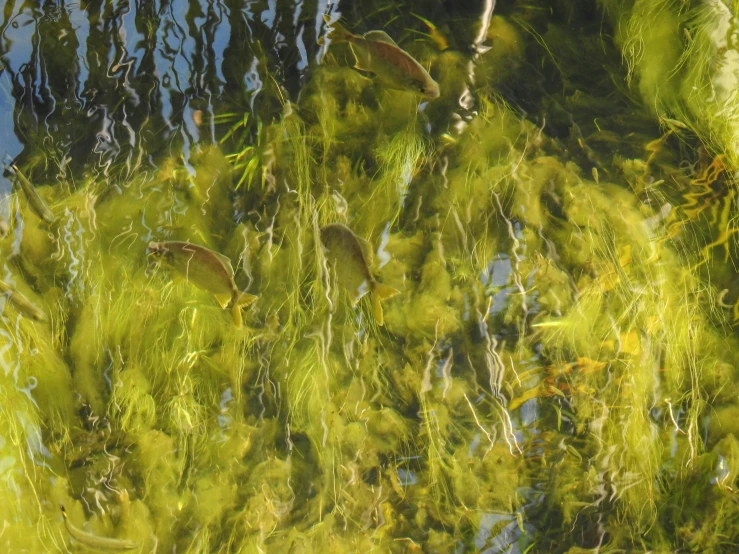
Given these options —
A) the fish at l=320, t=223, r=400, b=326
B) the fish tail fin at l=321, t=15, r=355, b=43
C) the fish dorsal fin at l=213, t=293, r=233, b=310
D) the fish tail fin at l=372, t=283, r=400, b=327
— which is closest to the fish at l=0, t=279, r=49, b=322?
the fish dorsal fin at l=213, t=293, r=233, b=310

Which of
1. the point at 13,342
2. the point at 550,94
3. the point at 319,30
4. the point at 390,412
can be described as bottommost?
the point at 390,412

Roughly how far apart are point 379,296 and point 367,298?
48 millimetres

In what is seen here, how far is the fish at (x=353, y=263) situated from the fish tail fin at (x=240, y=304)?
10.2 inches

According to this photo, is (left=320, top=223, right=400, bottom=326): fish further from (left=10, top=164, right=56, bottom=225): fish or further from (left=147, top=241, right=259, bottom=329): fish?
(left=10, top=164, right=56, bottom=225): fish

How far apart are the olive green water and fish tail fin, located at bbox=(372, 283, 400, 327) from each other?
31 millimetres

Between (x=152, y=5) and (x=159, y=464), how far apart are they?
1.37 metres

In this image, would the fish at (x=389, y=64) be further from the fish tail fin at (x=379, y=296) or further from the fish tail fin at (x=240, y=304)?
the fish tail fin at (x=240, y=304)

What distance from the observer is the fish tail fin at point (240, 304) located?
6.51 ft

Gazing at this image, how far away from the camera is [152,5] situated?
81.6 inches

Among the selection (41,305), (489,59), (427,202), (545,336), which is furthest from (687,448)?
(41,305)

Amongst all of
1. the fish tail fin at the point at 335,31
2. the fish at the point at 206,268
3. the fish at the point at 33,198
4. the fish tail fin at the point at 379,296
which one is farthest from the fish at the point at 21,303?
the fish tail fin at the point at 335,31

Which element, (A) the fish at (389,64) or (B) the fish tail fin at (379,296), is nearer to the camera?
(A) the fish at (389,64)

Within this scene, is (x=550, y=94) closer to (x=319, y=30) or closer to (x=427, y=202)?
(x=427, y=202)

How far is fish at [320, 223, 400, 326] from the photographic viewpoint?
196cm
